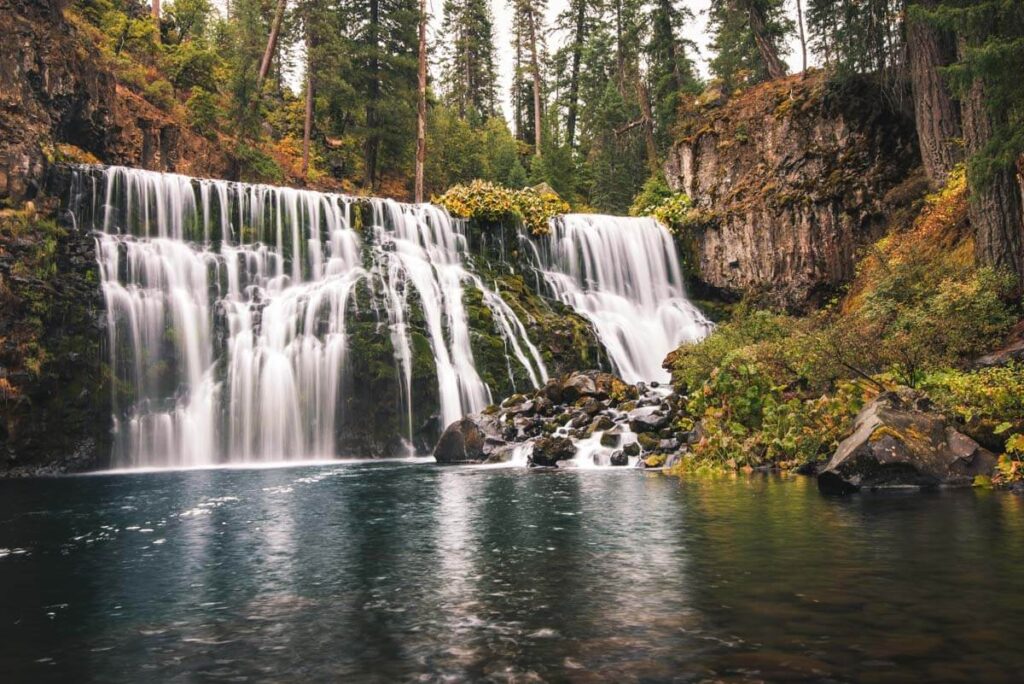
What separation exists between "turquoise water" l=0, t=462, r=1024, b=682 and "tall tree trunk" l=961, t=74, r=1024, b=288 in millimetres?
8952

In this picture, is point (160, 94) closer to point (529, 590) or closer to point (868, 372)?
point (868, 372)

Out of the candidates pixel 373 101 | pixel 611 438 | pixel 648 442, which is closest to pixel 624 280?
pixel 611 438

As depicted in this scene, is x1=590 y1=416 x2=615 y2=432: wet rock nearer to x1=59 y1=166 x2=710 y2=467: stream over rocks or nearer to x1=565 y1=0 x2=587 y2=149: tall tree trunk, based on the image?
x1=59 y1=166 x2=710 y2=467: stream over rocks

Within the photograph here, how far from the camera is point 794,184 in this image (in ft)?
95.1

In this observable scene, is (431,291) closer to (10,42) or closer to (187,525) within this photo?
(10,42)

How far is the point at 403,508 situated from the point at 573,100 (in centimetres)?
5209

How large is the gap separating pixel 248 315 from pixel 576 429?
39.0ft

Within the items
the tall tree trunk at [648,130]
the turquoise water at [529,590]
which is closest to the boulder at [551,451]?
the turquoise water at [529,590]

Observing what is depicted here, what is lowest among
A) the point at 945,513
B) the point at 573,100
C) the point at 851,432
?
the point at 945,513

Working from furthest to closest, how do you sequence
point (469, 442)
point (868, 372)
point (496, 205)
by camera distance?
point (496, 205) → point (469, 442) → point (868, 372)

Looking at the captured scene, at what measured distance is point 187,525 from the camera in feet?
32.3

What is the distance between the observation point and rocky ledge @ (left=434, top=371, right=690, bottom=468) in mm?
16672

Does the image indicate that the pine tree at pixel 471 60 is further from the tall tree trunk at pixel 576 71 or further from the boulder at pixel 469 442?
the boulder at pixel 469 442

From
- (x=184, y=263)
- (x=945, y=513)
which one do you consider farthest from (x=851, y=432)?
(x=184, y=263)
